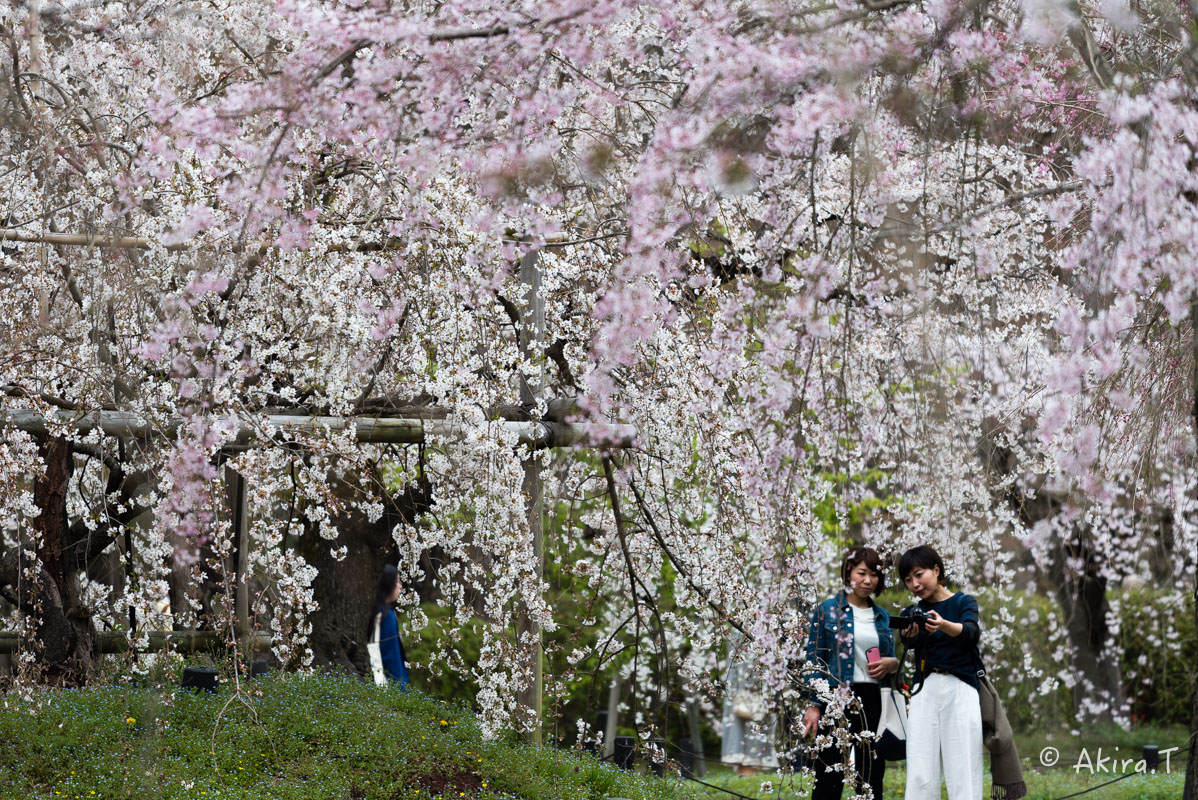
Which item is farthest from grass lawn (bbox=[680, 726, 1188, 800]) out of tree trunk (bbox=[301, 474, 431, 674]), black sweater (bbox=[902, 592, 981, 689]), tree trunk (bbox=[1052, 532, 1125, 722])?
tree trunk (bbox=[301, 474, 431, 674])

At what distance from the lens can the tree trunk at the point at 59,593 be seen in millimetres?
6125

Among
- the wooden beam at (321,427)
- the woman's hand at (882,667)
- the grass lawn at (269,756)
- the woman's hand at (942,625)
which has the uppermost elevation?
the wooden beam at (321,427)

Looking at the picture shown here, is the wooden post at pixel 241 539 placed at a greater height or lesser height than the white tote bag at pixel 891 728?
greater

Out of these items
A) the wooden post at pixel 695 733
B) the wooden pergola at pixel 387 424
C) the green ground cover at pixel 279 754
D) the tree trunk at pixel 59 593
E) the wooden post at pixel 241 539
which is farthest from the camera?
the wooden post at pixel 695 733

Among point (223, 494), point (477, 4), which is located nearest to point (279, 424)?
point (223, 494)

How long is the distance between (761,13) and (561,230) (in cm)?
203

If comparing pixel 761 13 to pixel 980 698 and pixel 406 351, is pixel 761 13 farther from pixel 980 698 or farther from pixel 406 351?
pixel 980 698

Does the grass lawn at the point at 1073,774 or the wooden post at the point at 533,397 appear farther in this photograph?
the grass lawn at the point at 1073,774

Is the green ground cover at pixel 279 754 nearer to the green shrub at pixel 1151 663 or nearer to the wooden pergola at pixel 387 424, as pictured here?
the wooden pergola at pixel 387 424

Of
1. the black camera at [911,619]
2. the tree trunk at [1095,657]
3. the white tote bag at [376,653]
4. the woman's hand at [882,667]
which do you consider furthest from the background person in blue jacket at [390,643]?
the tree trunk at [1095,657]

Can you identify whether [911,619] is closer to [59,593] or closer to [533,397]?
[533,397]

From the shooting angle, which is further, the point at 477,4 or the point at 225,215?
the point at 225,215

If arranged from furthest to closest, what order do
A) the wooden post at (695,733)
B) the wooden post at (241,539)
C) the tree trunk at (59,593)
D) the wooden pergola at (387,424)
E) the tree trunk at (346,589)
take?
the wooden post at (695,733)
the tree trunk at (346,589)
the tree trunk at (59,593)
the wooden post at (241,539)
the wooden pergola at (387,424)

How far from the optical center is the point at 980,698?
4.62 m
